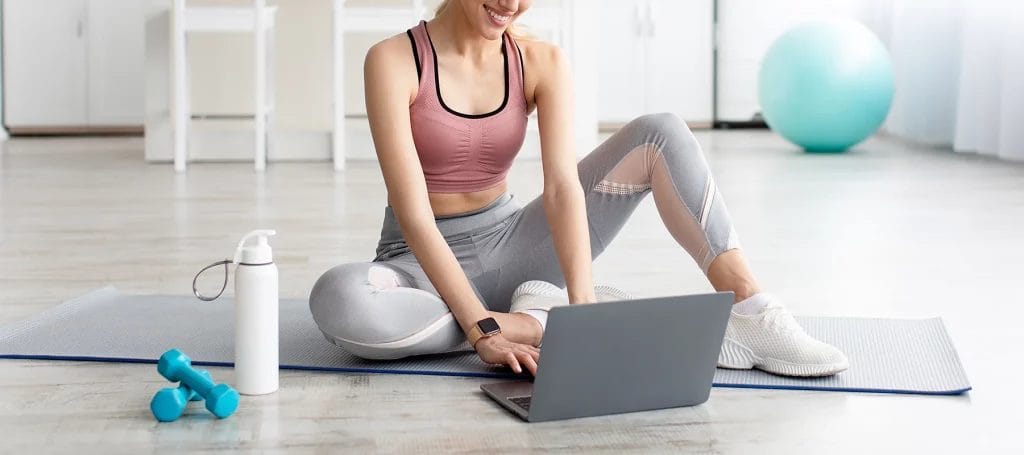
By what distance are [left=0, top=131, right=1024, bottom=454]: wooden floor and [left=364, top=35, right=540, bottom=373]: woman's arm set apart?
3.4 inches

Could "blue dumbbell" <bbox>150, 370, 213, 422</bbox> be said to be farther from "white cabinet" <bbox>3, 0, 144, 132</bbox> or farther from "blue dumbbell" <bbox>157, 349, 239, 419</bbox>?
"white cabinet" <bbox>3, 0, 144, 132</bbox>

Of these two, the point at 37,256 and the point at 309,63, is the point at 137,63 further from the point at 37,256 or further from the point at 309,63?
the point at 37,256

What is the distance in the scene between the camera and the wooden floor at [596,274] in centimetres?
137

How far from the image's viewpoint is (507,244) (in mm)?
1803

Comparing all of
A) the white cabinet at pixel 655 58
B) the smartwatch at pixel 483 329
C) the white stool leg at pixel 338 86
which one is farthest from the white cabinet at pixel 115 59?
the smartwatch at pixel 483 329

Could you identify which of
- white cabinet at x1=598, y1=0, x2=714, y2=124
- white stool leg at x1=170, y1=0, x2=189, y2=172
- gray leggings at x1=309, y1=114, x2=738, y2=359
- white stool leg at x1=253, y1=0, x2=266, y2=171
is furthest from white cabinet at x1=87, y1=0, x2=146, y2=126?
gray leggings at x1=309, y1=114, x2=738, y2=359

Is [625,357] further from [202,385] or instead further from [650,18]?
[650,18]

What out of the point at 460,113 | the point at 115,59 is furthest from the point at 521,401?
the point at 115,59

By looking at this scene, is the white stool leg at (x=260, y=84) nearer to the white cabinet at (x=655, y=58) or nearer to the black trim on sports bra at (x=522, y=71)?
Result: the white cabinet at (x=655, y=58)

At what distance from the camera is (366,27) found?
183 inches

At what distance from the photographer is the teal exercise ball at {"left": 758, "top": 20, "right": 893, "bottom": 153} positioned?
16.3 feet

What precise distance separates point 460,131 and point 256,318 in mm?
399

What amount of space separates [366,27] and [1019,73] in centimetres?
237

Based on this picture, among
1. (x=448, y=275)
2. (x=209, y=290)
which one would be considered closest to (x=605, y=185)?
(x=448, y=275)
